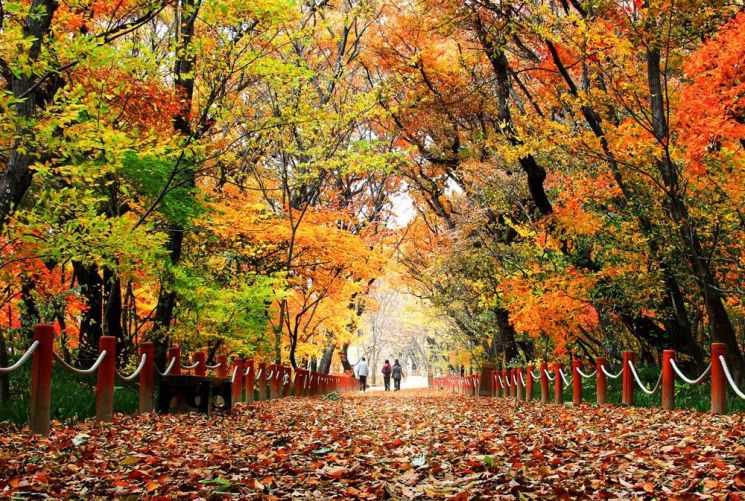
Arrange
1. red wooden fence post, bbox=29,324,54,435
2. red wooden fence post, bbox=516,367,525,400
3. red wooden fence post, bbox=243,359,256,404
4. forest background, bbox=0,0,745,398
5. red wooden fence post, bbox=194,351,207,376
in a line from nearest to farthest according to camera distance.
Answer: red wooden fence post, bbox=29,324,54,435 → forest background, bbox=0,0,745,398 → red wooden fence post, bbox=194,351,207,376 → red wooden fence post, bbox=243,359,256,404 → red wooden fence post, bbox=516,367,525,400

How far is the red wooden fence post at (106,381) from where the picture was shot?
8078 mm

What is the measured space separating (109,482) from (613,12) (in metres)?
10.9

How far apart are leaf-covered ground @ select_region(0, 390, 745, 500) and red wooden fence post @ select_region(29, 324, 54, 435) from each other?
0.62 ft

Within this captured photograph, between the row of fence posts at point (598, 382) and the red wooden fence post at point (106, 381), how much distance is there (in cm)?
726

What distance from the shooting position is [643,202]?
486 inches

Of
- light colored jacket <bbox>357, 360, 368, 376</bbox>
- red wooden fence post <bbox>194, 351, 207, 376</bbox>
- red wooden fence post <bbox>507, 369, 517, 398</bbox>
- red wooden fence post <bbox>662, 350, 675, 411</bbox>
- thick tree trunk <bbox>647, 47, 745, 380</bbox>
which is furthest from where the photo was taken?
light colored jacket <bbox>357, 360, 368, 376</bbox>

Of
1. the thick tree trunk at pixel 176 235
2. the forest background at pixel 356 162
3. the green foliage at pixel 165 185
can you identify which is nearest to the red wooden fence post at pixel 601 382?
the forest background at pixel 356 162

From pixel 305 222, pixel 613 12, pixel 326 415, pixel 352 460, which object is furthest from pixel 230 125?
pixel 352 460

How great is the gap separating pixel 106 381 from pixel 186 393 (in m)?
2.28

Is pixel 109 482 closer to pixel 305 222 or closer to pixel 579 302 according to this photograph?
pixel 579 302

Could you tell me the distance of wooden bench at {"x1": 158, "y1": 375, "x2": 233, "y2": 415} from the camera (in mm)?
10148

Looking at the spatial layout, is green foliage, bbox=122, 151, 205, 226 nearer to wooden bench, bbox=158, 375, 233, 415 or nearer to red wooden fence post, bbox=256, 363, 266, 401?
wooden bench, bbox=158, 375, 233, 415

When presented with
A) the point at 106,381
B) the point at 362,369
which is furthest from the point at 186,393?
the point at 362,369

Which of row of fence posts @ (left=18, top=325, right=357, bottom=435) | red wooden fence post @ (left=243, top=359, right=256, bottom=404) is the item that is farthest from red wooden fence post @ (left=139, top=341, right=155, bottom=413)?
red wooden fence post @ (left=243, top=359, right=256, bottom=404)
